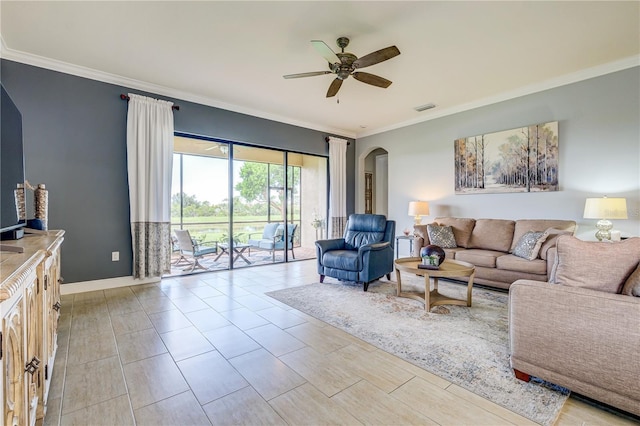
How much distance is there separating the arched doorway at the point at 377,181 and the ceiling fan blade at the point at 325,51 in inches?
206

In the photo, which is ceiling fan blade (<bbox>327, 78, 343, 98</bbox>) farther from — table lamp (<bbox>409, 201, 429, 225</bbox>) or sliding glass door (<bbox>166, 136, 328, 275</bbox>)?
table lamp (<bbox>409, 201, 429, 225</bbox>)

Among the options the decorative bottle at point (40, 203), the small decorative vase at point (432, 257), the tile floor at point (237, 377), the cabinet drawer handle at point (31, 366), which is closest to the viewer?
the cabinet drawer handle at point (31, 366)

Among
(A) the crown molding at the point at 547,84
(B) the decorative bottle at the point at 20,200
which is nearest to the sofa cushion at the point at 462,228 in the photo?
(A) the crown molding at the point at 547,84

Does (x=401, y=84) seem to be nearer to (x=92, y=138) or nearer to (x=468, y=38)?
(x=468, y=38)

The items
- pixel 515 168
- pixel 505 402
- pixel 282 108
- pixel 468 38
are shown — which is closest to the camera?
pixel 505 402

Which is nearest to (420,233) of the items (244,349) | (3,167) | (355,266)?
(355,266)

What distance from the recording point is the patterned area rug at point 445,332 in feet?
5.75

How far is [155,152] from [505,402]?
183 inches

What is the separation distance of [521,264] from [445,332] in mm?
1692

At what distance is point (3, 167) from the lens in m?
1.75

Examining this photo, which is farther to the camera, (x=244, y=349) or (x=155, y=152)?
(x=155, y=152)

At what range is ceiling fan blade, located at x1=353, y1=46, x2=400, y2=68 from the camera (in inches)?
102

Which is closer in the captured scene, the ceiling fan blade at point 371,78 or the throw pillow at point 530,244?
the ceiling fan blade at point 371,78

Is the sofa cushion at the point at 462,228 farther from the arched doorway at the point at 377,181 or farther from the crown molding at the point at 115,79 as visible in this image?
the crown molding at the point at 115,79
